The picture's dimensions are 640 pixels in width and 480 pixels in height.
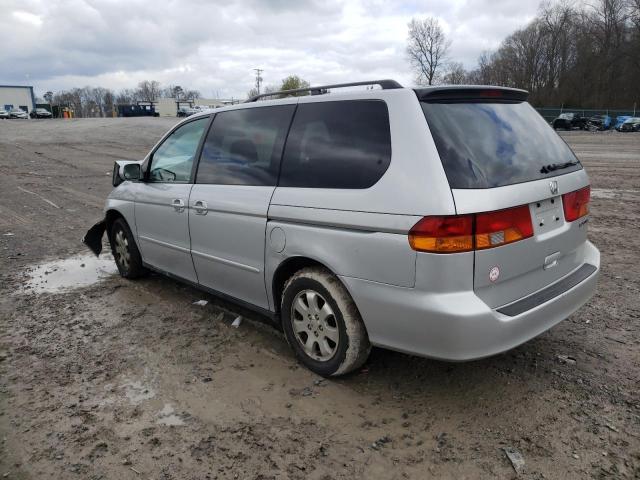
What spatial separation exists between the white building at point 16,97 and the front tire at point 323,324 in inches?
4567

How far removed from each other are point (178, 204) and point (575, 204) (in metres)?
3.11

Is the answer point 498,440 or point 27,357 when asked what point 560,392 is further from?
point 27,357

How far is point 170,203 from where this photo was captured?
4453mm

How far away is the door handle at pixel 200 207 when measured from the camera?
13.1 feet

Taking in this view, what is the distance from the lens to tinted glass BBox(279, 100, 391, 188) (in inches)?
115

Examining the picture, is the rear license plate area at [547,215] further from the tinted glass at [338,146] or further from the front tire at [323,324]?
the front tire at [323,324]

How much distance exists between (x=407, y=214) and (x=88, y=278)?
4470 mm

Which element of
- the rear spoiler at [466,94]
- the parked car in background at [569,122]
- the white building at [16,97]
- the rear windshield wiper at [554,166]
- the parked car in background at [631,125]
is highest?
the white building at [16,97]

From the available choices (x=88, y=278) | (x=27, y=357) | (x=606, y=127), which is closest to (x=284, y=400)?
(x=27, y=357)

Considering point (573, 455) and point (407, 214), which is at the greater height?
point (407, 214)

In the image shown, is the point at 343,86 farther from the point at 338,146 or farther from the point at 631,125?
the point at 631,125

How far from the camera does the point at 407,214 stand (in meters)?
2.63

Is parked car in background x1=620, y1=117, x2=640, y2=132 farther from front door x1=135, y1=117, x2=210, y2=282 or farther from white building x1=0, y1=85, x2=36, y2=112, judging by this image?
white building x1=0, y1=85, x2=36, y2=112

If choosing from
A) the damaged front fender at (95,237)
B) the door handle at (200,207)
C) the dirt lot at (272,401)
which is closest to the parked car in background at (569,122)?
the dirt lot at (272,401)
